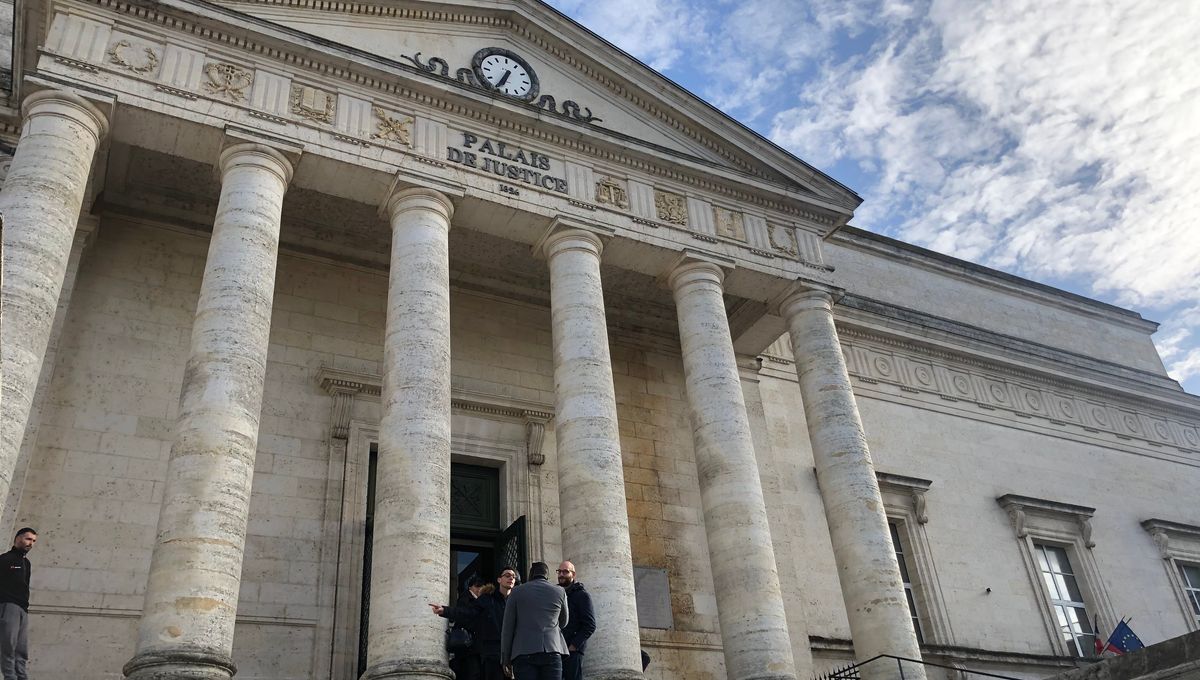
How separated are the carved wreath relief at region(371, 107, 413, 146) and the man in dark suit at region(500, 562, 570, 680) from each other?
757 centimetres

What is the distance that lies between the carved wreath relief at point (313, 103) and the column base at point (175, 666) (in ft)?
24.6

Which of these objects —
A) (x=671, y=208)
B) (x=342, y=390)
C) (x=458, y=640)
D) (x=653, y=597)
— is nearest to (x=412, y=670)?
(x=458, y=640)

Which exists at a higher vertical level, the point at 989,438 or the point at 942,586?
the point at 989,438

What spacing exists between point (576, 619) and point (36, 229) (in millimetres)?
7374

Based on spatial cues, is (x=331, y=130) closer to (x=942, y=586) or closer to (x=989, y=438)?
(x=942, y=586)

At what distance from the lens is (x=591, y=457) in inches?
501

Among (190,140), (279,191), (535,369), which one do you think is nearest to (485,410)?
(535,369)

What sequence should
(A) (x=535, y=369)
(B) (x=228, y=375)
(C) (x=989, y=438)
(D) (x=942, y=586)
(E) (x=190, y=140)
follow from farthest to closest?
(C) (x=989, y=438)
(D) (x=942, y=586)
(A) (x=535, y=369)
(E) (x=190, y=140)
(B) (x=228, y=375)

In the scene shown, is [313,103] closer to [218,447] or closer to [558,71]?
[558,71]

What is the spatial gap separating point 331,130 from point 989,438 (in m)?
15.9

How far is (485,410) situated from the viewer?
16.0 metres

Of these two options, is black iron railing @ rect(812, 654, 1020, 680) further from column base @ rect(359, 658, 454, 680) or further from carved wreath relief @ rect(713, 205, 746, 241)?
carved wreath relief @ rect(713, 205, 746, 241)

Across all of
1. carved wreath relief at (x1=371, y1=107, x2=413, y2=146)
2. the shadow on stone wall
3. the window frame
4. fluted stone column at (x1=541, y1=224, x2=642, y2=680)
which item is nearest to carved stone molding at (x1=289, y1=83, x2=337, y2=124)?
carved wreath relief at (x1=371, y1=107, x2=413, y2=146)

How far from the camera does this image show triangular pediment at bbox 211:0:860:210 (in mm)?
14570
